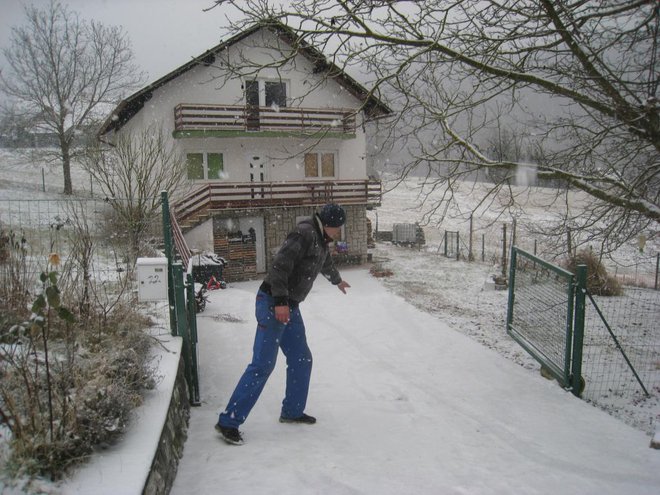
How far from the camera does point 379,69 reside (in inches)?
232

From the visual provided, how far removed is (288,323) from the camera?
163 inches

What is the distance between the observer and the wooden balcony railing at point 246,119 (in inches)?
645

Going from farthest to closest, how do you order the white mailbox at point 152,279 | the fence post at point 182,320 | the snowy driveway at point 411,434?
the white mailbox at point 152,279, the fence post at point 182,320, the snowy driveway at point 411,434

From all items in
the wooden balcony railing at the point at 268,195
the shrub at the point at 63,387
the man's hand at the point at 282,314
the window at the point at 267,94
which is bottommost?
the shrub at the point at 63,387

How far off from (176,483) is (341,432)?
5.11ft

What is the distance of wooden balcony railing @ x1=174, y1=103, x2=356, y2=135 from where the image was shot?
1638cm

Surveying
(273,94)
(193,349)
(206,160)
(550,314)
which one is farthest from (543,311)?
(273,94)

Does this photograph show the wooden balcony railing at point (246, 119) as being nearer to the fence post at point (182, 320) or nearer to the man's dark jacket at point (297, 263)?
the fence post at point (182, 320)

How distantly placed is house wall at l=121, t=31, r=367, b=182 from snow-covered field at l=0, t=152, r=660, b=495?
9.91m

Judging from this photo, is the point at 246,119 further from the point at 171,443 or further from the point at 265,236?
the point at 171,443

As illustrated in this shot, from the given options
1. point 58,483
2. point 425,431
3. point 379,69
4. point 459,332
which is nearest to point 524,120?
point 379,69

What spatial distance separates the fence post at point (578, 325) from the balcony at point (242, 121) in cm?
1113

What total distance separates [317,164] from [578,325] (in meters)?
14.9

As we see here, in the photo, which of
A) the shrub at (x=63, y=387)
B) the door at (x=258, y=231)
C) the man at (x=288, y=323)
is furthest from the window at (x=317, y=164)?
the shrub at (x=63, y=387)
